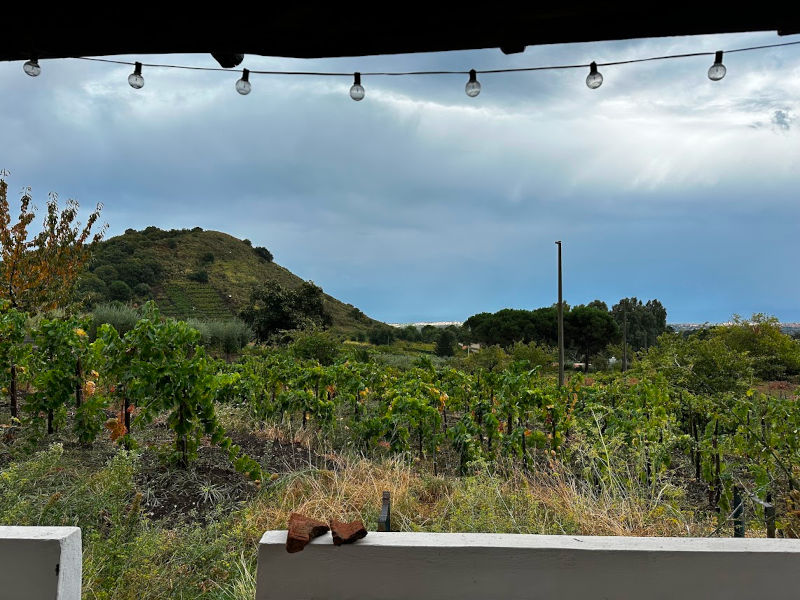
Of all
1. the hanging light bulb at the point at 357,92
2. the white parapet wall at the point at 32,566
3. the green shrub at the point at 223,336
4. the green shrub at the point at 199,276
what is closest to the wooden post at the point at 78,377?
the white parapet wall at the point at 32,566

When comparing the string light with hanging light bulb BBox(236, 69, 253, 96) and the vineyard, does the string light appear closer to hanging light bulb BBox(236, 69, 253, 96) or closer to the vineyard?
hanging light bulb BBox(236, 69, 253, 96)

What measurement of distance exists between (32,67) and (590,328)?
852 inches

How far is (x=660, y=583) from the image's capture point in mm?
1535

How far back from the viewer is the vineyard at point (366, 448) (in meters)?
2.87

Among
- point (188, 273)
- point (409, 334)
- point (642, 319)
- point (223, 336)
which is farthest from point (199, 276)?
point (642, 319)

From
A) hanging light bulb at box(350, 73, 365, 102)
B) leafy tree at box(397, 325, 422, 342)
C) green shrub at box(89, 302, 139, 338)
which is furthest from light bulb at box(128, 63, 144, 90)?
leafy tree at box(397, 325, 422, 342)

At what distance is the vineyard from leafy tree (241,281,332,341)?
15.2m

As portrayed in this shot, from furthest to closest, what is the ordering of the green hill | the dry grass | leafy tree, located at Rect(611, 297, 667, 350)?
the green hill → leafy tree, located at Rect(611, 297, 667, 350) → the dry grass

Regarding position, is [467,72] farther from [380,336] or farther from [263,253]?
[263,253]

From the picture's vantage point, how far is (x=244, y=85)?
258 cm

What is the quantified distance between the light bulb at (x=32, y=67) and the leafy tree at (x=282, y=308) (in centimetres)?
1835

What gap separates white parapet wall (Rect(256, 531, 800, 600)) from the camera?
4.93 feet

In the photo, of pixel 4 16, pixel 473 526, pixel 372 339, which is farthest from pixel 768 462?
pixel 372 339

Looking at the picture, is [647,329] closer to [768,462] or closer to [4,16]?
[768,462]
